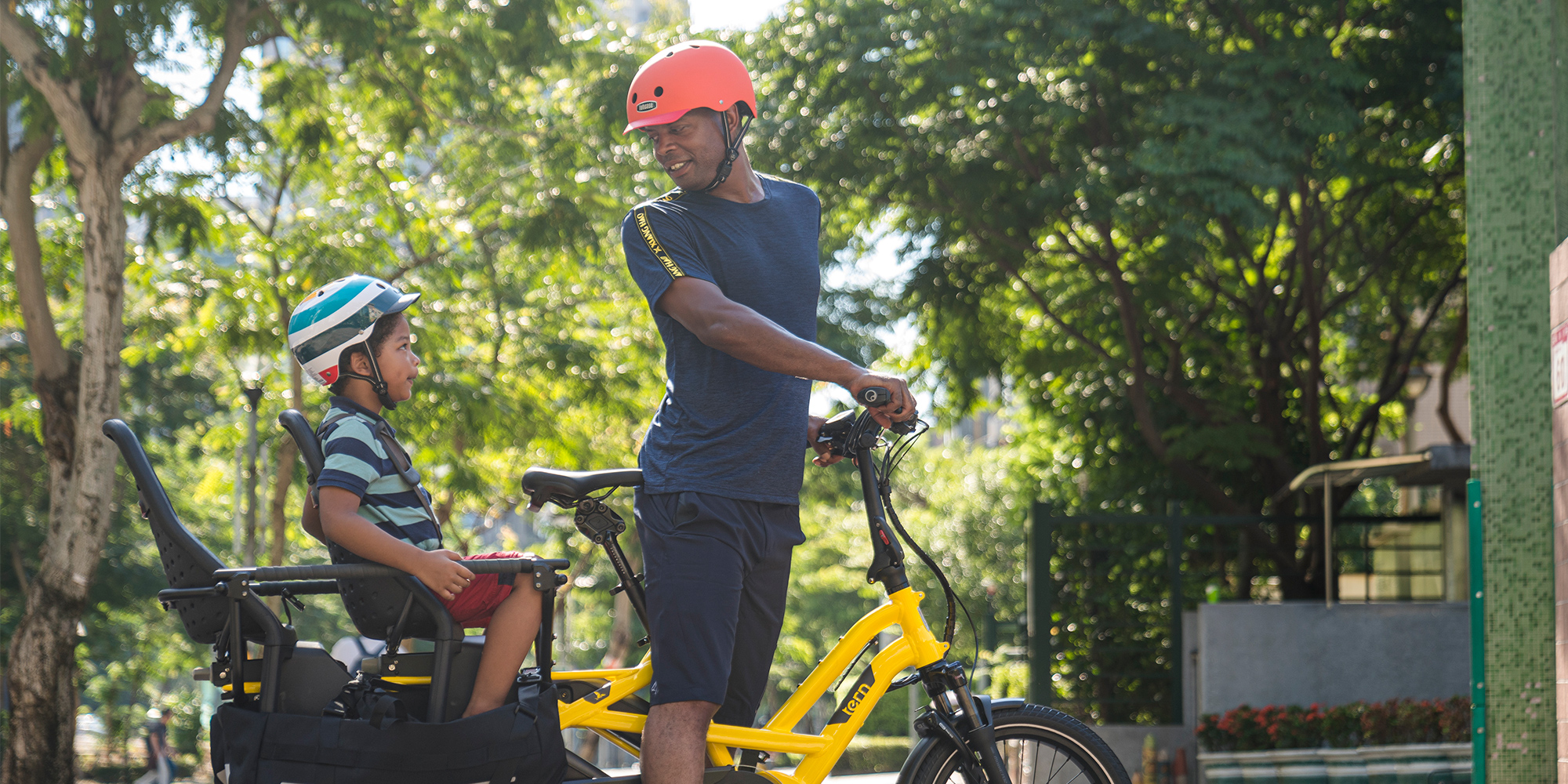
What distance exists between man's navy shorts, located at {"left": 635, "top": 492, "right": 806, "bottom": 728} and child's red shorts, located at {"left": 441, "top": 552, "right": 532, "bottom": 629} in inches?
12.5

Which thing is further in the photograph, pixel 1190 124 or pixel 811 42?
pixel 811 42

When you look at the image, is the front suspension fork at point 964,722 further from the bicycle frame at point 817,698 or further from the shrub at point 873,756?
the shrub at point 873,756

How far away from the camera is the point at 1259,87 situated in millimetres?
10484

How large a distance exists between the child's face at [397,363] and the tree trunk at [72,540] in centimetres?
779

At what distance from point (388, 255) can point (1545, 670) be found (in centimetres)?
1141

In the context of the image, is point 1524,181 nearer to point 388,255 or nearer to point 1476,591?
point 1476,591

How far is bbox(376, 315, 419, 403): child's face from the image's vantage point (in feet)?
11.1

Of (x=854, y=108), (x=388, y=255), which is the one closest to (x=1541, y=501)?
(x=854, y=108)

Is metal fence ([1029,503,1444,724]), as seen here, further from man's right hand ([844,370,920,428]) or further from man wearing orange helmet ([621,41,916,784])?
man's right hand ([844,370,920,428])

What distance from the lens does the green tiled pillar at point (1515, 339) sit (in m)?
5.25

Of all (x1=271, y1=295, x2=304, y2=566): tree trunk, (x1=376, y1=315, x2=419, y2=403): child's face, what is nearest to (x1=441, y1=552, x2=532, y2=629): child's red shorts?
(x1=376, y1=315, x2=419, y2=403): child's face

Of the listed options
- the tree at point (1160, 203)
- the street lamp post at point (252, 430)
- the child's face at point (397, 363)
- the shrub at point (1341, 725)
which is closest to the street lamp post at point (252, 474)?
the street lamp post at point (252, 430)

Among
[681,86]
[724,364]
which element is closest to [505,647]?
[724,364]

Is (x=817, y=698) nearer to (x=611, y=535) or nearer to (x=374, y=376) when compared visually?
(x=611, y=535)
